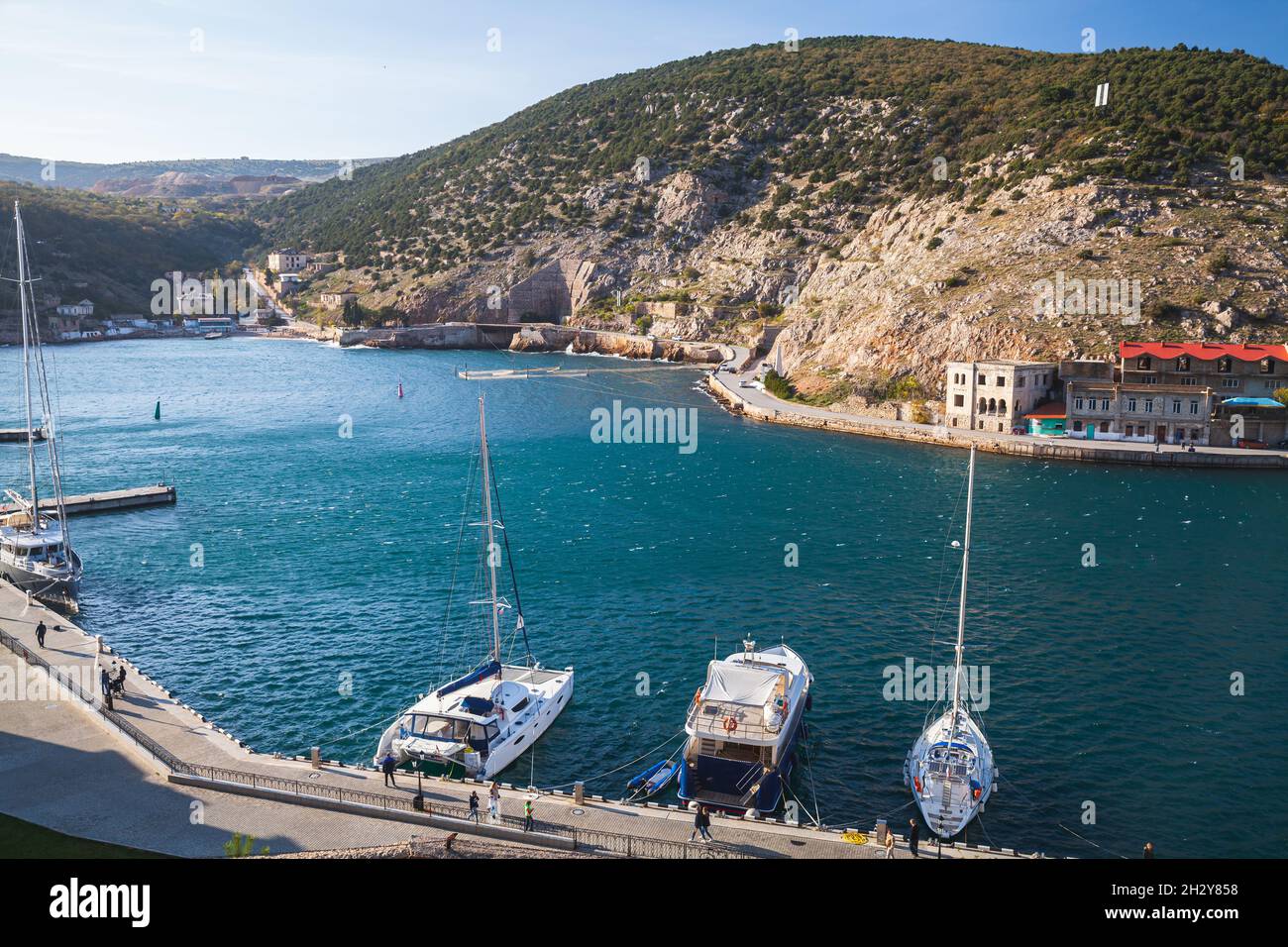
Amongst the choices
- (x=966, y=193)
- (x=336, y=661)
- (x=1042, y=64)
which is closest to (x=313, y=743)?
(x=336, y=661)

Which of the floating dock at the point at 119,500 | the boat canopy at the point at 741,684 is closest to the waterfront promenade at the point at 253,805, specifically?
the boat canopy at the point at 741,684

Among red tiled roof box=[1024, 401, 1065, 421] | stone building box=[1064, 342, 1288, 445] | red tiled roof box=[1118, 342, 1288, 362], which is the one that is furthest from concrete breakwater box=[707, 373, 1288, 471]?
red tiled roof box=[1118, 342, 1288, 362]

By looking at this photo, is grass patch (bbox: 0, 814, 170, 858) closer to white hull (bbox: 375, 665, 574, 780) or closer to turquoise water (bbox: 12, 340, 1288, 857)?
white hull (bbox: 375, 665, 574, 780)

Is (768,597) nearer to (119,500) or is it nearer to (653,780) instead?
(653,780)

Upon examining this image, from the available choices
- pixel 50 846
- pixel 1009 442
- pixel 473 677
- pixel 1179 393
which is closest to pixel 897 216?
pixel 1179 393
